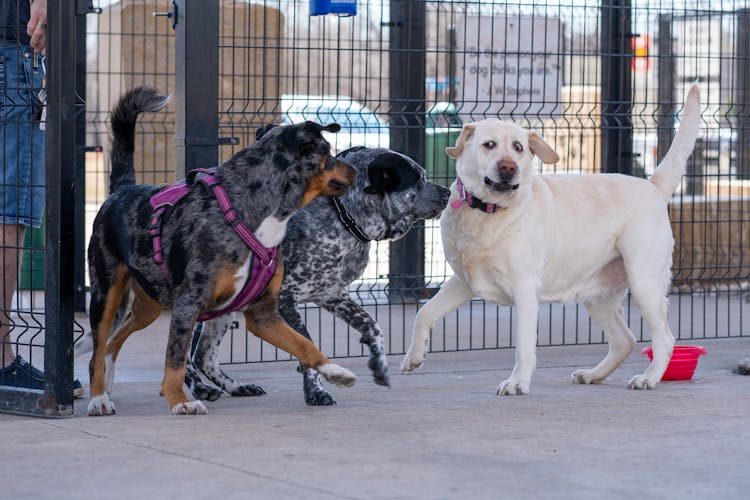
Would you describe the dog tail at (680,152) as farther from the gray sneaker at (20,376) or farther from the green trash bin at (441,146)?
the gray sneaker at (20,376)

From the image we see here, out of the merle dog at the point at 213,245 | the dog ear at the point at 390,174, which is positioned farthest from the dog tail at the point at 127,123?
the dog ear at the point at 390,174

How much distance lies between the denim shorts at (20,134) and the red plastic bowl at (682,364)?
113 inches

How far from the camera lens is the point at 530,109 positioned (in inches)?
297

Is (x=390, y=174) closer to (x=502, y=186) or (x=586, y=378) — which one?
(x=502, y=186)

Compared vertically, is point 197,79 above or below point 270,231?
above

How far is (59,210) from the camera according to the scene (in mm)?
4461

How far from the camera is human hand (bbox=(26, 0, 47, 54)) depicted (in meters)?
4.67

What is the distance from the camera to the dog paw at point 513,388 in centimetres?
505

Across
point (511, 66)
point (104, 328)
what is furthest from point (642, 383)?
point (511, 66)

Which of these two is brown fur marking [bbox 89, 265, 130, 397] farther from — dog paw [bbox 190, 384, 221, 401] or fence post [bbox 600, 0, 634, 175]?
fence post [bbox 600, 0, 634, 175]

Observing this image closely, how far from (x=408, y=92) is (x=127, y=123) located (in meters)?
4.11

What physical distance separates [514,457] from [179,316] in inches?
55.2

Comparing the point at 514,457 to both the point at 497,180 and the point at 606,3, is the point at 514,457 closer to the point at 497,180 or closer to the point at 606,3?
the point at 497,180

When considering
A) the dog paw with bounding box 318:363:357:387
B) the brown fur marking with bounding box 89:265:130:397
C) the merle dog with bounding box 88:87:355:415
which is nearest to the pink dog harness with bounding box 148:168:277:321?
the merle dog with bounding box 88:87:355:415
